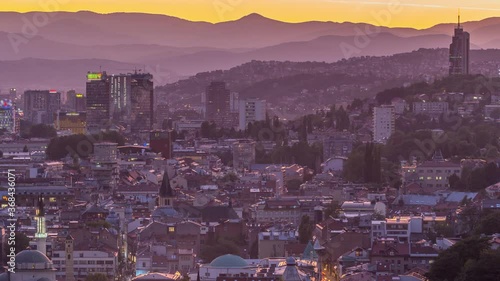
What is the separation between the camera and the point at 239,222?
56.3m

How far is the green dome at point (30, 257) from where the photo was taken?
125 feet

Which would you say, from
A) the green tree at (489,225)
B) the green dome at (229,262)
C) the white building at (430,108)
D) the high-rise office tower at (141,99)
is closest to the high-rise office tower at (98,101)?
the high-rise office tower at (141,99)

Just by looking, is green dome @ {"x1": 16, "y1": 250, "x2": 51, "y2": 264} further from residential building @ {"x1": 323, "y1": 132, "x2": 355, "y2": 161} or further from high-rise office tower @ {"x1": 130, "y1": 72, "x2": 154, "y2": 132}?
high-rise office tower @ {"x1": 130, "y1": 72, "x2": 154, "y2": 132}

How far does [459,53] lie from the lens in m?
125

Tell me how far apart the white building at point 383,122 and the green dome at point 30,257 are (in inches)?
2476

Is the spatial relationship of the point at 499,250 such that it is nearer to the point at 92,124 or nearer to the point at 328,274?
the point at 328,274

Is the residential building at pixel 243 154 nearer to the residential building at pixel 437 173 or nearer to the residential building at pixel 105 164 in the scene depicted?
the residential building at pixel 105 164

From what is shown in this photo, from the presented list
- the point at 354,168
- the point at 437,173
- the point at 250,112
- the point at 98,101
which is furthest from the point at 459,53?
the point at 437,173

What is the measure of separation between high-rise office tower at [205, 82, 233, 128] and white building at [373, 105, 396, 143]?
47.3 metres

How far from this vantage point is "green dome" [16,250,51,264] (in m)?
38.1

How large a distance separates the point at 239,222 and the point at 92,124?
251 feet

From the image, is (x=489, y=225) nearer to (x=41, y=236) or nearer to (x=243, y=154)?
(x=41, y=236)

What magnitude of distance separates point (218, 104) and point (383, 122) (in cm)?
5684

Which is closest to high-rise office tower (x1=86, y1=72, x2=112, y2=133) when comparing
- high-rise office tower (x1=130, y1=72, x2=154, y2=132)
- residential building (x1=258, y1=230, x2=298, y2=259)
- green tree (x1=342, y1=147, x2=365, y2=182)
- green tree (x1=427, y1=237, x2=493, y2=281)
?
high-rise office tower (x1=130, y1=72, x2=154, y2=132)
